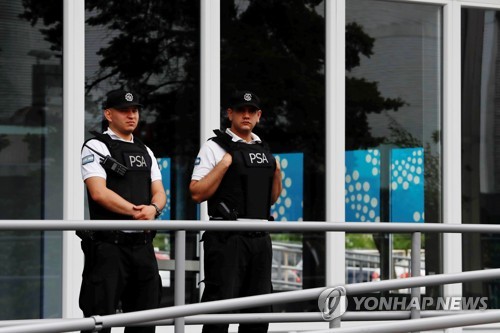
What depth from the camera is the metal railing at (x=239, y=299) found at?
5.75 meters

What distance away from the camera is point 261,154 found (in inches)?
303

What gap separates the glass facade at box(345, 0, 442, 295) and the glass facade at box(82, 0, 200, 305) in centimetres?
157

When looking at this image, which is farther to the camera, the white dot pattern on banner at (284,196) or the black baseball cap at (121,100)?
the white dot pattern on banner at (284,196)

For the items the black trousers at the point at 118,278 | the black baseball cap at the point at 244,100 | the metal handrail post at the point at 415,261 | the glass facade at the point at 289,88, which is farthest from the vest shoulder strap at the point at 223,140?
the glass facade at the point at 289,88

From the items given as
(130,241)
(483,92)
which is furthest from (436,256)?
(130,241)

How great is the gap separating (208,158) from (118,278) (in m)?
1.15

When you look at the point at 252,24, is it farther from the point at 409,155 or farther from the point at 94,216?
the point at 94,216

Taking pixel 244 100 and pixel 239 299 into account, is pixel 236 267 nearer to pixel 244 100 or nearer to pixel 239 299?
pixel 244 100

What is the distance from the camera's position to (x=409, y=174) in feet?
35.5

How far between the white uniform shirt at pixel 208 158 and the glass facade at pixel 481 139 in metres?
4.05

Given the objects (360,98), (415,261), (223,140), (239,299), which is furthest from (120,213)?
(360,98)

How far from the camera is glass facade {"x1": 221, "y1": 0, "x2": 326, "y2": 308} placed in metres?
10.0

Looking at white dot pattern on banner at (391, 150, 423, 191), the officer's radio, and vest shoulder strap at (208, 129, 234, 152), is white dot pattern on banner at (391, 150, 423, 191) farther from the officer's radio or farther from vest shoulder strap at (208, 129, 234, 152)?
the officer's radio

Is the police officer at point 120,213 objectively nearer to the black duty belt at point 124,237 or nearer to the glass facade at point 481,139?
the black duty belt at point 124,237
